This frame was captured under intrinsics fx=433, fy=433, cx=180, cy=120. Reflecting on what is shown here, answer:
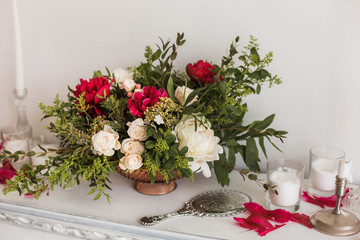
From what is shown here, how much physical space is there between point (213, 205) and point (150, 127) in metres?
0.26

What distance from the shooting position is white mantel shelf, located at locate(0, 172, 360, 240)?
0.96 meters

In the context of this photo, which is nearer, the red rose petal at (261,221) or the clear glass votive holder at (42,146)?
the red rose petal at (261,221)

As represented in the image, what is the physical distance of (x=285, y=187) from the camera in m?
1.00

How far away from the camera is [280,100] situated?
46.7 inches

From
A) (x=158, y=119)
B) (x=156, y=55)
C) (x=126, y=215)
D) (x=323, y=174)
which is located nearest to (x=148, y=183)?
(x=126, y=215)

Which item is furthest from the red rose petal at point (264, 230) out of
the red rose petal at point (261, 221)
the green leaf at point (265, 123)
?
the green leaf at point (265, 123)

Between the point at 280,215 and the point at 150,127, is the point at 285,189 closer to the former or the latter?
the point at 280,215

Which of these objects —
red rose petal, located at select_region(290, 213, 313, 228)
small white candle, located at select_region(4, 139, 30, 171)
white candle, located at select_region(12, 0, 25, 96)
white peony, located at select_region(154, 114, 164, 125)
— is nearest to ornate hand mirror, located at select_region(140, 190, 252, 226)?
red rose petal, located at select_region(290, 213, 313, 228)

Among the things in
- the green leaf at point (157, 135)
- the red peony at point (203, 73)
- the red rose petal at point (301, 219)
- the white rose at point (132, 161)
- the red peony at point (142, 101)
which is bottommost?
the red rose petal at point (301, 219)

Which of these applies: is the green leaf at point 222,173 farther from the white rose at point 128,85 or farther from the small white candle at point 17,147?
the small white candle at point 17,147

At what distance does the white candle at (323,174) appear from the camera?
108 centimetres

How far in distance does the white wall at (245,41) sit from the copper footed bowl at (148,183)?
12.0 inches

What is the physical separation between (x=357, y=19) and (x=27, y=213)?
0.95 metres

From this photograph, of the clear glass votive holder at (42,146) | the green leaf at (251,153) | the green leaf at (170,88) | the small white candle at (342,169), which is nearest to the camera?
the small white candle at (342,169)
